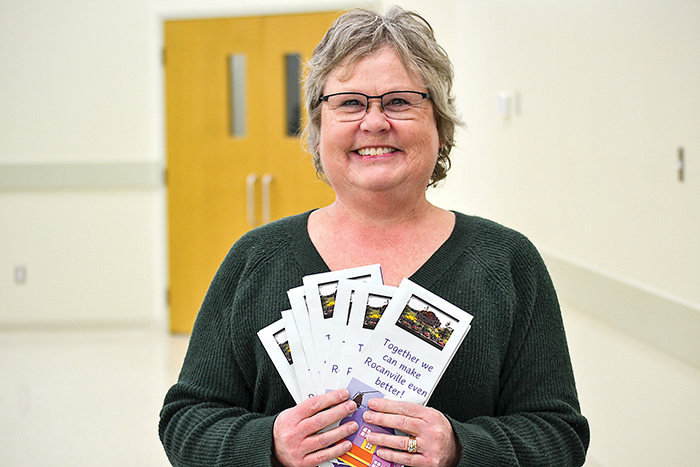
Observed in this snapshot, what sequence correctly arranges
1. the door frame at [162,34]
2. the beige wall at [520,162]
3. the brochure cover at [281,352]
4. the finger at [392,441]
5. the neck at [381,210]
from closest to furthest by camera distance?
the finger at [392,441]
the brochure cover at [281,352]
the neck at [381,210]
the beige wall at [520,162]
the door frame at [162,34]

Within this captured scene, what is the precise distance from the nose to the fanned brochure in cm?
29

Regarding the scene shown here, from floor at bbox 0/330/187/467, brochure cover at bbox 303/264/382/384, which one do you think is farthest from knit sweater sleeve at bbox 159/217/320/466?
floor at bbox 0/330/187/467

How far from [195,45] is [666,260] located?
4.37m

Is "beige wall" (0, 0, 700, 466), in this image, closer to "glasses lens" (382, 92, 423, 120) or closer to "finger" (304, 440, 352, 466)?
"glasses lens" (382, 92, 423, 120)

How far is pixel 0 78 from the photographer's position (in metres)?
5.92

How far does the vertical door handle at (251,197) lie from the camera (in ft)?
18.4

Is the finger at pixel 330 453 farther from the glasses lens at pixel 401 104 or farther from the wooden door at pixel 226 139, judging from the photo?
the wooden door at pixel 226 139

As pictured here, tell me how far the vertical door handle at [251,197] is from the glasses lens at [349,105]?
4260mm

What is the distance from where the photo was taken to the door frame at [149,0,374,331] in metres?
5.48

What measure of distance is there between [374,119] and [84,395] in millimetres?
3589

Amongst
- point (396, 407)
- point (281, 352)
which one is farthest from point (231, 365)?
point (396, 407)

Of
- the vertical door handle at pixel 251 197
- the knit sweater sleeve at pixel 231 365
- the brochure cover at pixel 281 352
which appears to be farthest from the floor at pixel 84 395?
the brochure cover at pixel 281 352

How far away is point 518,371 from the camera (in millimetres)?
1359

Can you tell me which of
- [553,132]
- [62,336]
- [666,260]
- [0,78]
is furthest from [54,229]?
[666,260]
